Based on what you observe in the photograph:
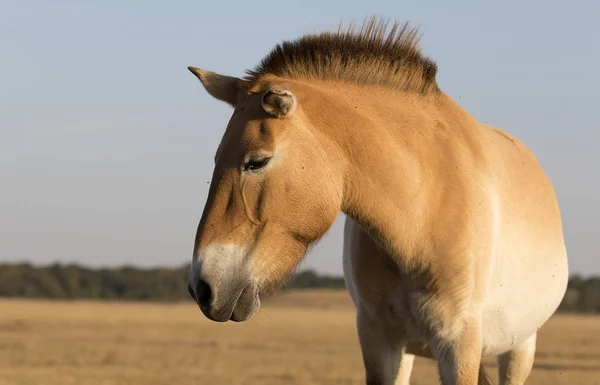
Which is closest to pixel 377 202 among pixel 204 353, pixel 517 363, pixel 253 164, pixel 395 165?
pixel 395 165

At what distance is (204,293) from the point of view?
4.00 meters

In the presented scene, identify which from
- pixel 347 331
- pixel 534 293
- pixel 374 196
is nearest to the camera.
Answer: pixel 374 196

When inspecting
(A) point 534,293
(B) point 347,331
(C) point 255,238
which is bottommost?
(B) point 347,331

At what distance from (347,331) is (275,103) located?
24743 millimetres

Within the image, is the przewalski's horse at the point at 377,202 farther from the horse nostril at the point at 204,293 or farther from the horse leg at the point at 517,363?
the horse leg at the point at 517,363

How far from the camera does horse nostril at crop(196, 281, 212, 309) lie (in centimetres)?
399

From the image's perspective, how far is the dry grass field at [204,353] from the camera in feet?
39.8

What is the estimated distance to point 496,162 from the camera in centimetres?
525

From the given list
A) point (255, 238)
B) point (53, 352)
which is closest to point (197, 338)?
point (53, 352)

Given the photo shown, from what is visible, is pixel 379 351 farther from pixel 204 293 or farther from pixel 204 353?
pixel 204 353

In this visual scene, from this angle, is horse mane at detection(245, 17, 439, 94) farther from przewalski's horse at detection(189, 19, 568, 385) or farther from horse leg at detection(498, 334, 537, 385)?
horse leg at detection(498, 334, 537, 385)

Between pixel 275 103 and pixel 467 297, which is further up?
pixel 275 103

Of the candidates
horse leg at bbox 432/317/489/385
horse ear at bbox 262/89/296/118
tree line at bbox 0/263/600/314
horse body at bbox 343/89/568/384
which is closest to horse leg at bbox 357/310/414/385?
horse body at bbox 343/89/568/384

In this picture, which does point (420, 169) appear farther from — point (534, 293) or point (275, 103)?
point (534, 293)
